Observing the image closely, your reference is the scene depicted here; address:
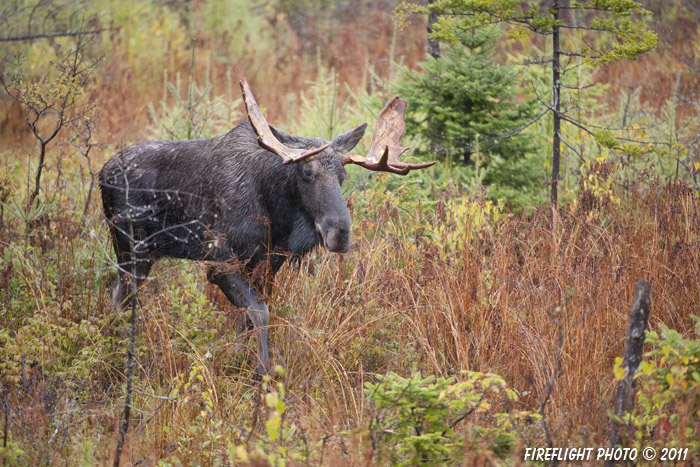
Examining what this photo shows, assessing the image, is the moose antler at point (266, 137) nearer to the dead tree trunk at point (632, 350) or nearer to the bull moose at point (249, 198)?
the bull moose at point (249, 198)

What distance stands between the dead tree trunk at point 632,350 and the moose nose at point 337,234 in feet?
7.13

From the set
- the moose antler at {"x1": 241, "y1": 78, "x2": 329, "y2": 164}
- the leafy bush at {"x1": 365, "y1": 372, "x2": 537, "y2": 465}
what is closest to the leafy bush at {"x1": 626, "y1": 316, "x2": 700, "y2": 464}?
the leafy bush at {"x1": 365, "y1": 372, "x2": 537, "y2": 465}

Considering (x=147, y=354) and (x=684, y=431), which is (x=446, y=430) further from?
(x=147, y=354)

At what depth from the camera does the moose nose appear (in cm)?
488

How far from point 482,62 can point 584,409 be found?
4.75 metres

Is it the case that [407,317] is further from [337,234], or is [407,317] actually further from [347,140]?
[347,140]

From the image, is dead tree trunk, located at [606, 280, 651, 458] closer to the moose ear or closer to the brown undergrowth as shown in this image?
the brown undergrowth

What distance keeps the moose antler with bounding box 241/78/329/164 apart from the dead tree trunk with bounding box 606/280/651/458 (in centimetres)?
241

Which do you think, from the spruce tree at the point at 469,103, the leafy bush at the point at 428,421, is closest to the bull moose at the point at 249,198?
the leafy bush at the point at 428,421

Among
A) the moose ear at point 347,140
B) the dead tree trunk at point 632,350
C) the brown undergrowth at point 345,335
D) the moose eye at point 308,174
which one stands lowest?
the brown undergrowth at point 345,335

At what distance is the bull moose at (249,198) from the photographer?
196 inches

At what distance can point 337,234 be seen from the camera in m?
4.88

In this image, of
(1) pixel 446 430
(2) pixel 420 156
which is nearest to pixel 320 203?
(1) pixel 446 430

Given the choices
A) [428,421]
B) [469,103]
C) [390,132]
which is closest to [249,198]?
[390,132]
